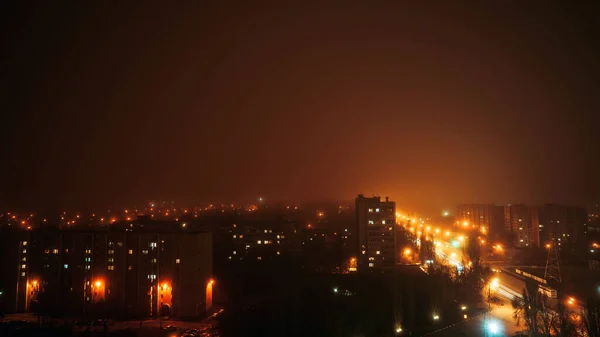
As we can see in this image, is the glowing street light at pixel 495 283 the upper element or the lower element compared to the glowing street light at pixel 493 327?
upper

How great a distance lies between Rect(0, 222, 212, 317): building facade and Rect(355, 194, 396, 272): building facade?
9781 millimetres

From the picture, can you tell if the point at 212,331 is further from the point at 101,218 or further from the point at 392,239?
the point at 101,218

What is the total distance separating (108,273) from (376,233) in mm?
13208

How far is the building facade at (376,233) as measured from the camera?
21781 millimetres

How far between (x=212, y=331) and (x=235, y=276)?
7.00m

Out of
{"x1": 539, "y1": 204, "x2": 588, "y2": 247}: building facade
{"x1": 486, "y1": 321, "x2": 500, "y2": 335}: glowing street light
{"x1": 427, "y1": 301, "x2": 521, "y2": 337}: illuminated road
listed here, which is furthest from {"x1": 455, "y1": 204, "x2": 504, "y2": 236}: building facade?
{"x1": 486, "y1": 321, "x2": 500, "y2": 335}: glowing street light

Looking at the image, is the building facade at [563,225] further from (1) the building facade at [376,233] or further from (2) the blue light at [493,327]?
(2) the blue light at [493,327]

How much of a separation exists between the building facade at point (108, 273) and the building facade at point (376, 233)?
32.1 ft

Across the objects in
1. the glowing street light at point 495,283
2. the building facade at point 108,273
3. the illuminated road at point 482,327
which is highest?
the building facade at point 108,273

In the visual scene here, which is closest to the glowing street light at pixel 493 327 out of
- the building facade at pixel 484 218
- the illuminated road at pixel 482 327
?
the illuminated road at pixel 482 327

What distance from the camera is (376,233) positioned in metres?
22.1

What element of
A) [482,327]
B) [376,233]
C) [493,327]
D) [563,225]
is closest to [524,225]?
[563,225]

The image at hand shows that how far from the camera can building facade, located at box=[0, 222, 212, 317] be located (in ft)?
46.6

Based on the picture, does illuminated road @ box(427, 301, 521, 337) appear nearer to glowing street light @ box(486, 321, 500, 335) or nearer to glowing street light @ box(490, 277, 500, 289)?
glowing street light @ box(486, 321, 500, 335)
